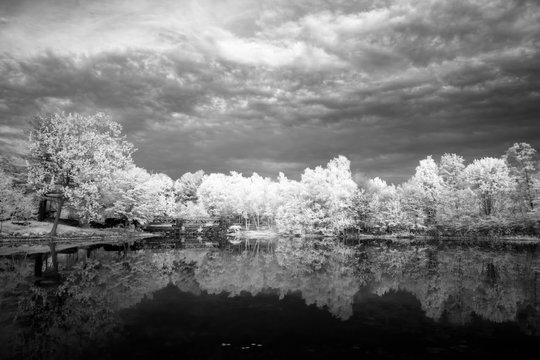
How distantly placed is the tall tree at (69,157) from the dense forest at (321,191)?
116 mm

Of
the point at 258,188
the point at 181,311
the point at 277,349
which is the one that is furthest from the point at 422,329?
the point at 258,188

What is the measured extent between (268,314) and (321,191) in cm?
4729

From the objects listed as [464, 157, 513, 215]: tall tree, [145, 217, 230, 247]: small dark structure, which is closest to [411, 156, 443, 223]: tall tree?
A: [464, 157, 513, 215]: tall tree

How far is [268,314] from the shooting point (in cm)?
1377

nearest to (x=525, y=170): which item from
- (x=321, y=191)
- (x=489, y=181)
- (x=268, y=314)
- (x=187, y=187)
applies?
(x=489, y=181)

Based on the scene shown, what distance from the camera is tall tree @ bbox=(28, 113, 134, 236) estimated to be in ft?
135

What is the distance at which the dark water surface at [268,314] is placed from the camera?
32.4 feet

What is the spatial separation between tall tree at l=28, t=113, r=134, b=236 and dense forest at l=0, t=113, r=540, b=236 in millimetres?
116

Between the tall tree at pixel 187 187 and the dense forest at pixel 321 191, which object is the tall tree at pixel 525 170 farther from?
the tall tree at pixel 187 187

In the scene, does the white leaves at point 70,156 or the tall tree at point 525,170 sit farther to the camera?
the tall tree at point 525,170

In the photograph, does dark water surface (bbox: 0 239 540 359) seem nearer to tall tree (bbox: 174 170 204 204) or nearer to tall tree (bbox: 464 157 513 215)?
tall tree (bbox: 464 157 513 215)

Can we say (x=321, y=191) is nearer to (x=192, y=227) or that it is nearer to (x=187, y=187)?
(x=192, y=227)

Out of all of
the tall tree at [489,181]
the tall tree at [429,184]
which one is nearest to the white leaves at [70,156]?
the tall tree at [429,184]

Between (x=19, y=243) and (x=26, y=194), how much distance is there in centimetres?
1718
